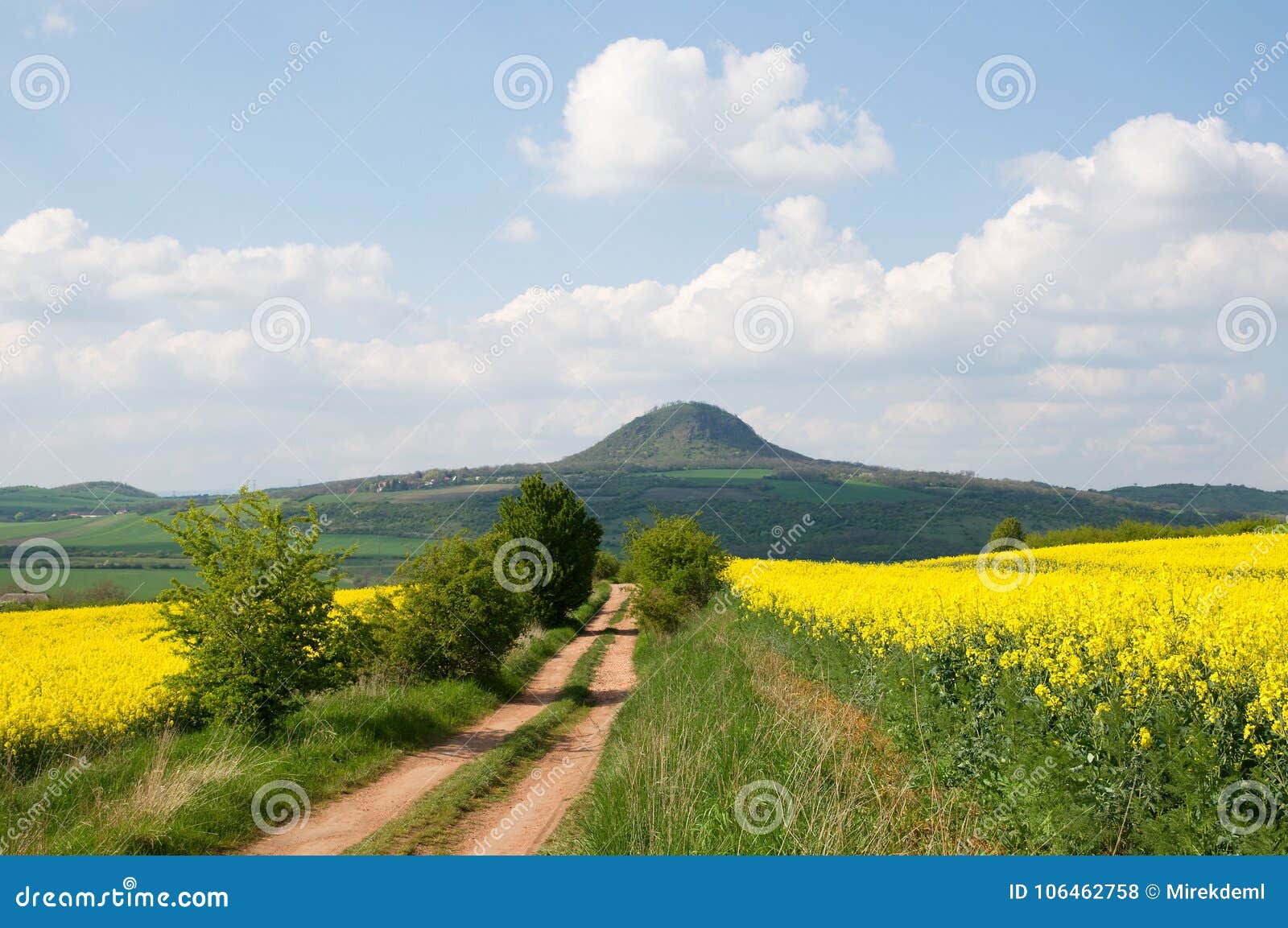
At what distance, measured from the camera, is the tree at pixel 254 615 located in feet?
40.4

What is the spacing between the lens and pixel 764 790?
265 inches

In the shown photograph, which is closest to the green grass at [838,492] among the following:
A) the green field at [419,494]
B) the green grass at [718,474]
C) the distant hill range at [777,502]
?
the distant hill range at [777,502]

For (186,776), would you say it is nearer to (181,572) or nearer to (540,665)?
(540,665)

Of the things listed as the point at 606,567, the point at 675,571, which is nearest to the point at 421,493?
the point at 606,567

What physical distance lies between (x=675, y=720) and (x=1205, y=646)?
4784 mm

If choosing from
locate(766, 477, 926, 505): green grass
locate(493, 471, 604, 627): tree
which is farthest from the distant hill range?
locate(493, 471, 604, 627): tree

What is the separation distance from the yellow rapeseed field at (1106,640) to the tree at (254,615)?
7639mm

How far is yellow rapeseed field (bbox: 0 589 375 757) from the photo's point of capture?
11188 millimetres

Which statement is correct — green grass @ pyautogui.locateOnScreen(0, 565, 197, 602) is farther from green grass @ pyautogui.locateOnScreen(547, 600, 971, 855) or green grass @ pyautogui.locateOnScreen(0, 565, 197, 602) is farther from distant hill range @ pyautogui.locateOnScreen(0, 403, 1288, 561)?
green grass @ pyautogui.locateOnScreen(547, 600, 971, 855)

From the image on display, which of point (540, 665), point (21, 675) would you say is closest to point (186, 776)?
point (21, 675)

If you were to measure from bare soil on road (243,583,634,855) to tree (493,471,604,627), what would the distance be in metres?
14.8

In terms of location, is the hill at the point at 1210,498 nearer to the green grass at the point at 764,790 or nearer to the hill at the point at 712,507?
the hill at the point at 712,507

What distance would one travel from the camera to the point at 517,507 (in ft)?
125

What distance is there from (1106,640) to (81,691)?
13.5 m
